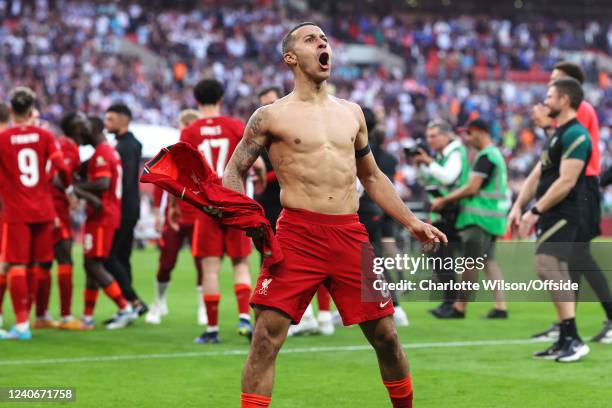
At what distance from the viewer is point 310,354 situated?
9.73m

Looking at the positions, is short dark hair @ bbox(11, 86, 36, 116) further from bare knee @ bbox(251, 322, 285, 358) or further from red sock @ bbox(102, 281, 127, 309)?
bare knee @ bbox(251, 322, 285, 358)

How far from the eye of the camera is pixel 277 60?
40.9 metres

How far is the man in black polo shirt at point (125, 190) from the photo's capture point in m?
12.5

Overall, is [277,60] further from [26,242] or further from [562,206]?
[562,206]

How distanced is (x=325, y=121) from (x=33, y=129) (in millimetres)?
5490

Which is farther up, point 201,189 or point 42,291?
point 201,189

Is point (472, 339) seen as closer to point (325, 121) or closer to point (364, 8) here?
point (325, 121)

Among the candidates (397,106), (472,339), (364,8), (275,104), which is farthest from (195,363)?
(364,8)

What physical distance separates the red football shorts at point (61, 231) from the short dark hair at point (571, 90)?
5.40 m

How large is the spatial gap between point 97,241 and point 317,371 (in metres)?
3.74

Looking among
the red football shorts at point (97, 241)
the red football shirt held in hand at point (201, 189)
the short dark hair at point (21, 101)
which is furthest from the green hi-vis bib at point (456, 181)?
the red football shirt held in hand at point (201, 189)

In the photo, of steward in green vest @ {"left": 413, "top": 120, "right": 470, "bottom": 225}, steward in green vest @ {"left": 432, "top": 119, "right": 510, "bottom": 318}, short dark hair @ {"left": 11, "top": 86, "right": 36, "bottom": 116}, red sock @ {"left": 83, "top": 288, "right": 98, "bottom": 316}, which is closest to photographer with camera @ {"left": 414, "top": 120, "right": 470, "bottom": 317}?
steward in green vest @ {"left": 413, "top": 120, "right": 470, "bottom": 225}

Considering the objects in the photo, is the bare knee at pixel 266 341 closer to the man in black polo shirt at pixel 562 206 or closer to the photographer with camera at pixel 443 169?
the man in black polo shirt at pixel 562 206

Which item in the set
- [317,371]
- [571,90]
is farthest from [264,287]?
[571,90]
